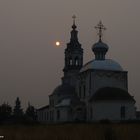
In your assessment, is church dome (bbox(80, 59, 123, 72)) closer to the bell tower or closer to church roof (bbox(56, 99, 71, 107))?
church roof (bbox(56, 99, 71, 107))

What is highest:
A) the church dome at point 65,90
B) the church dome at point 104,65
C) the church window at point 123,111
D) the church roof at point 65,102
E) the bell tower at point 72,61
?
the bell tower at point 72,61

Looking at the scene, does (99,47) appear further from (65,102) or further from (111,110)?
(111,110)

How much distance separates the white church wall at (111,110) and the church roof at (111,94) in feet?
1.75

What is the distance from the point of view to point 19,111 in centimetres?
8331

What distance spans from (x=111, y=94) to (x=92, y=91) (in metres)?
3.24

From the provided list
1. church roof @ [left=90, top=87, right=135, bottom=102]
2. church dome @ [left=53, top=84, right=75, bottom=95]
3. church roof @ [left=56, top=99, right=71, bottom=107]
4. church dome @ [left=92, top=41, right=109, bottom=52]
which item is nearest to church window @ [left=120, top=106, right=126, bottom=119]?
church roof @ [left=90, top=87, right=135, bottom=102]

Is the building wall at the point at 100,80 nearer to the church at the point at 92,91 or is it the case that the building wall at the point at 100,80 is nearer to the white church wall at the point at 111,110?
the church at the point at 92,91

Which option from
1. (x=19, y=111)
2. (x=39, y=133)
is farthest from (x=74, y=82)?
(x=39, y=133)

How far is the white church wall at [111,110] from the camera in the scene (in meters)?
52.7

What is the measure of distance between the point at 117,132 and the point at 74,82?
4947 centimetres

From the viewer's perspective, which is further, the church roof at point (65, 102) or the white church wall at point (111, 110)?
the church roof at point (65, 102)

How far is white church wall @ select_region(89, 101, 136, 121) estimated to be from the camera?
52688mm

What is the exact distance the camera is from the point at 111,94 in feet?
174

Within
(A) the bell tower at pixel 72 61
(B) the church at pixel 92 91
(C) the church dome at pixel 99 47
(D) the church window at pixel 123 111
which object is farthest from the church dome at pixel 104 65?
(A) the bell tower at pixel 72 61
